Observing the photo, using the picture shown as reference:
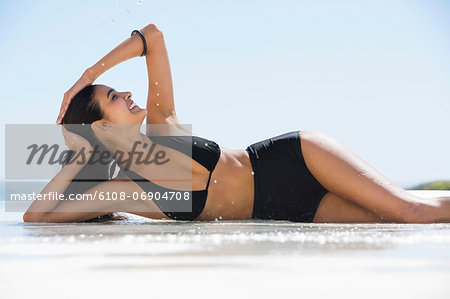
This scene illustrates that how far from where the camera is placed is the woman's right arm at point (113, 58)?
9.32 ft

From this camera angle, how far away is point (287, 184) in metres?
2.83

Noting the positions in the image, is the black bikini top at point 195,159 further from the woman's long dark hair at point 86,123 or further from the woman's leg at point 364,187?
the woman's leg at point 364,187

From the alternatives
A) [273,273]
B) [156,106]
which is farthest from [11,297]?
[156,106]

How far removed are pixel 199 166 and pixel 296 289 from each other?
5.82 ft

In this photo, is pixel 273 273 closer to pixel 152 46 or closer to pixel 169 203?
pixel 169 203

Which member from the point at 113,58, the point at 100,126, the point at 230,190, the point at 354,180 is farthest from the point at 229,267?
the point at 113,58

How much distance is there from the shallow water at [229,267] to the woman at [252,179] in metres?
0.88

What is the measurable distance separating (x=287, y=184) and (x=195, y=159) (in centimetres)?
56

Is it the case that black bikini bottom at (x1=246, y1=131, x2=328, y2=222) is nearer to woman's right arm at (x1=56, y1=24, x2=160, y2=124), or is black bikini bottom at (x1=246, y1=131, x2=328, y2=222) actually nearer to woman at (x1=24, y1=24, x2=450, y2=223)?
woman at (x1=24, y1=24, x2=450, y2=223)

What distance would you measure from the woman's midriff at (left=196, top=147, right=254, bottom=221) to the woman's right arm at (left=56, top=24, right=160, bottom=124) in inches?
34.2

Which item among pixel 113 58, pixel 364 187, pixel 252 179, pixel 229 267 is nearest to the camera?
pixel 229 267

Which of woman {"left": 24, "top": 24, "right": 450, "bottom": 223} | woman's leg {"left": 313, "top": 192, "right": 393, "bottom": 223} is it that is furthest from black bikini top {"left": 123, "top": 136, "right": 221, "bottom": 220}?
woman's leg {"left": 313, "top": 192, "right": 393, "bottom": 223}

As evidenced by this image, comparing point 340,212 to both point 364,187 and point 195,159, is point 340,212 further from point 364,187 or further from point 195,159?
point 195,159

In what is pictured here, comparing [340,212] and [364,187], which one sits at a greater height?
[364,187]
